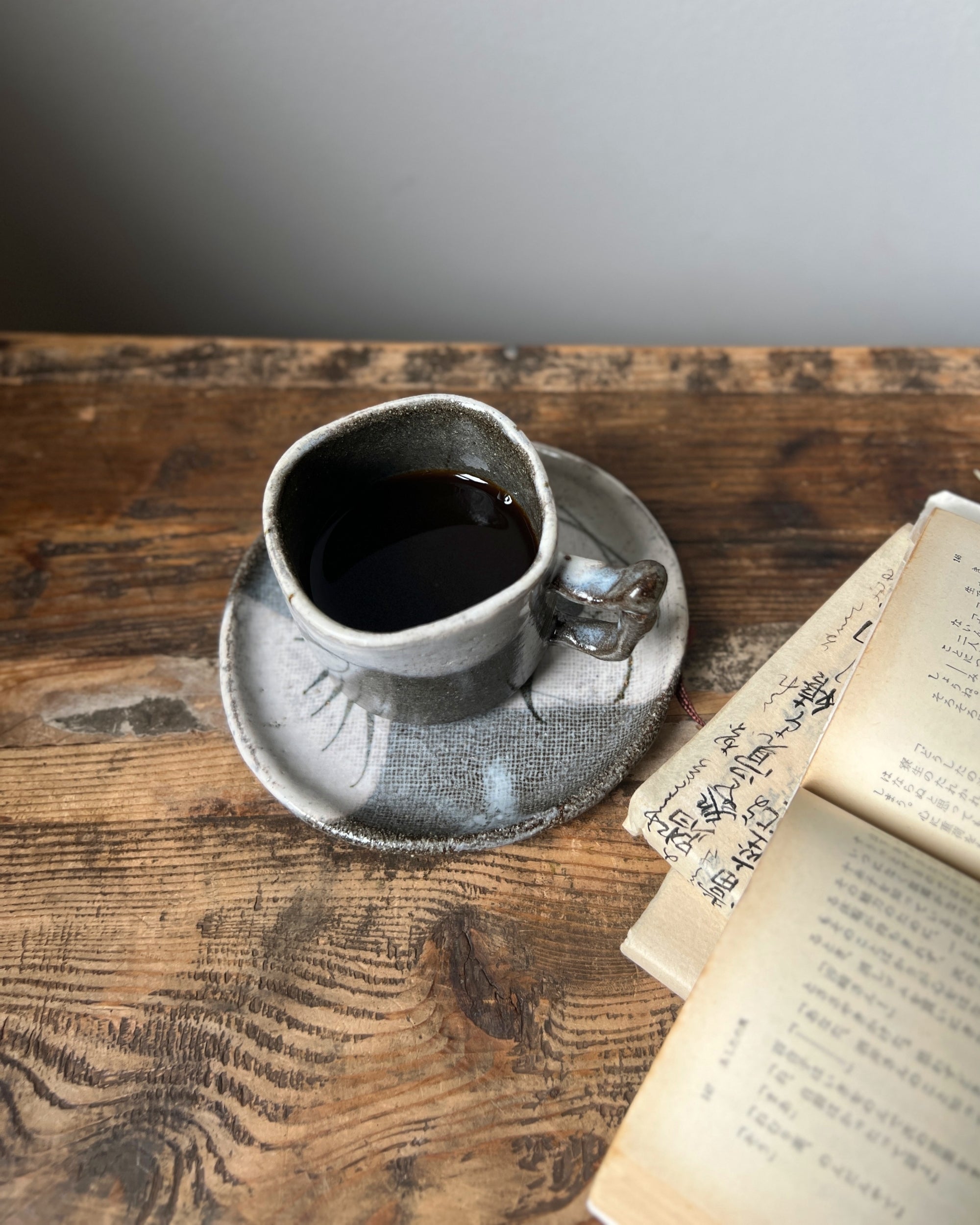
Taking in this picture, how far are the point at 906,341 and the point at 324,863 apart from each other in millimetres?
1233

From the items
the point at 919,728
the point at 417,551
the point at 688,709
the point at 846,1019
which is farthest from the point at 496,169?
the point at 846,1019

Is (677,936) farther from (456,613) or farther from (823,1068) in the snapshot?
(456,613)

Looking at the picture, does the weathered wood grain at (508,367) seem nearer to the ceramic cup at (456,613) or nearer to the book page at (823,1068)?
the ceramic cup at (456,613)

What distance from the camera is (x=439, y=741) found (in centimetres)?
62

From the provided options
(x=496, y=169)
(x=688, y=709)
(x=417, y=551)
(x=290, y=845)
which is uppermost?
(x=496, y=169)

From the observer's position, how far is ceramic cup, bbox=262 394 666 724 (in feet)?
1.61

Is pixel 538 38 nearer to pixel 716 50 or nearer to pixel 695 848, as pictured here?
pixel 716 50

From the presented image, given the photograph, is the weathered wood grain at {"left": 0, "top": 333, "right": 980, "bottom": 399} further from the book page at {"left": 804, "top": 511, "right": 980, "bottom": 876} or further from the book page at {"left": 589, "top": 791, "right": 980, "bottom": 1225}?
the book page at {"left": 589, "top": 791, "right": 980, "bottom": 1225}

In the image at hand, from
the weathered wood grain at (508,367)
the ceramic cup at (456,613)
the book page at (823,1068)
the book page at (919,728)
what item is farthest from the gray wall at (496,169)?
the book page at (823,1068)

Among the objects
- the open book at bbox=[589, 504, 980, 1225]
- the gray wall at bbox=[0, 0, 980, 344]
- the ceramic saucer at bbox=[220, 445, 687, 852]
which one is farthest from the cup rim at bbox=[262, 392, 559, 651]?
the gray wall at bbox=[0, 0, 980, 344]

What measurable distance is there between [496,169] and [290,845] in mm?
909

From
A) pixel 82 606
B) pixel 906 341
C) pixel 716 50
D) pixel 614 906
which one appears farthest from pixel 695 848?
pixel 906 341

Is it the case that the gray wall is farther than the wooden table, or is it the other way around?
the gray wall

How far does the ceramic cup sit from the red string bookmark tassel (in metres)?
0.11
